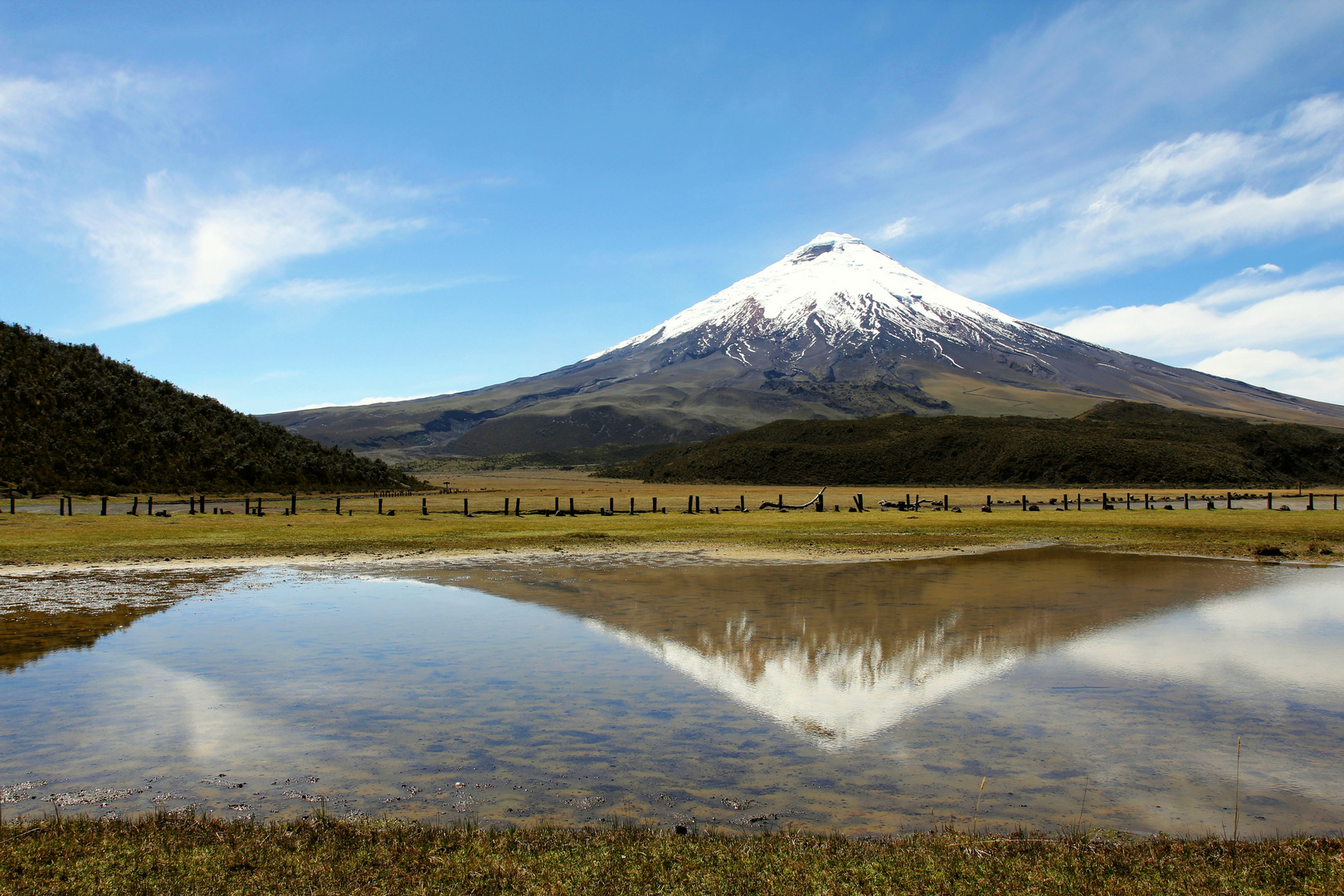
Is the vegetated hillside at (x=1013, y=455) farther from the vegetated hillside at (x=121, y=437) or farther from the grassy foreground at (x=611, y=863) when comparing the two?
the grassy foreground at (x=611, y=863)

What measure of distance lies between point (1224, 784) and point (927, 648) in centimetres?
640

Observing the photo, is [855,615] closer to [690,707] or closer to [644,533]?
[690,707]

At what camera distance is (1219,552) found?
30891 millimetres

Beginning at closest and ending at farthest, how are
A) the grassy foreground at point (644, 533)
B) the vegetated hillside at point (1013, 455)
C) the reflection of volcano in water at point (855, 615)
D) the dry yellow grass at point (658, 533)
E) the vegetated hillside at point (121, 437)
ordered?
the reflection of volcano in water at point (855, 615)
the grassy foreground at point (644, 533)
the dry yellow grass at point (658, 533)
the vegetated hillside at point (121, 437)
the vegetated hillside at point (1013, 455)

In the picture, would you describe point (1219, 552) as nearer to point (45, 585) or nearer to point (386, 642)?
point (386, 642)

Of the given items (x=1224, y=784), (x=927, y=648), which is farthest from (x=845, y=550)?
(x=1224, y=784)

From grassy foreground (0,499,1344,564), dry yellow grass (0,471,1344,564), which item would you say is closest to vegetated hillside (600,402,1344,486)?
dry yellow grass (0,471,1344,564)

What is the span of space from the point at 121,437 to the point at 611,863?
7859 cm

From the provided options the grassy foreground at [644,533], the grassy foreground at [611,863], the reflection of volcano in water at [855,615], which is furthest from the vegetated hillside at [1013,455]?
the grassy foreground at [611,863]

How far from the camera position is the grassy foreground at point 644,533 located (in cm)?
3188

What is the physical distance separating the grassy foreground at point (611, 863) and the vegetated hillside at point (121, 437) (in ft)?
219

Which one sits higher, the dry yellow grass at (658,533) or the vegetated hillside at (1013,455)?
the vegetated hillside at (1013,455)

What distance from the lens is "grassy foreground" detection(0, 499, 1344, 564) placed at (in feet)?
105

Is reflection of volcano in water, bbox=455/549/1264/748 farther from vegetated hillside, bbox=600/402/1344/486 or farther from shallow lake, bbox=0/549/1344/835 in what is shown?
vegetated hillside, bbox=600/402/1344/486
